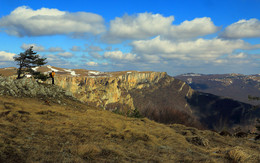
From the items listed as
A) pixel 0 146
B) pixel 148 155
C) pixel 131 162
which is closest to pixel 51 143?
pixel 0 146

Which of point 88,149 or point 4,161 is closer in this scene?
point 4,161

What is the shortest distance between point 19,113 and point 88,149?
9731 millimetres

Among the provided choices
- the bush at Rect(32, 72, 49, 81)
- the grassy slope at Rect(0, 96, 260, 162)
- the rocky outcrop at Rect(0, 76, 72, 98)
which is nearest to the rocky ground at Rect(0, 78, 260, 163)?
the grassy slope at Rect(0, 96, 260, 162)

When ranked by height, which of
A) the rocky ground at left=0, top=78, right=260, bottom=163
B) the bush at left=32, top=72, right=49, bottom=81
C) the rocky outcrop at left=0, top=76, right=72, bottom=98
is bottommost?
the rocky ground at left=0, top=78, right=260, bottom=163

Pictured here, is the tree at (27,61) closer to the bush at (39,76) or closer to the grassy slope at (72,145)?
the bush at (39,76)

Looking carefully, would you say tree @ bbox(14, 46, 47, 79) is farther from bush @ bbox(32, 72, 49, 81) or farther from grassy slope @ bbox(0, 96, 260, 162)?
grassy slope @ bbox(0, 96, 260, 162)

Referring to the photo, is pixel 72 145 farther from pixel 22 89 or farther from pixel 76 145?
pixel 22 89

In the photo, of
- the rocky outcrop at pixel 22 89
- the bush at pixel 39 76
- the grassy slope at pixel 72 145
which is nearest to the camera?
the grassy slope at pixel 72 145

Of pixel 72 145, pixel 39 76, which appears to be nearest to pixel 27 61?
pixel 39 76

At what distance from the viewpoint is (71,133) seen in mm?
12281

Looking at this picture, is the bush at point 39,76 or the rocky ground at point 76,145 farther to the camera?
the bush at point 39,76

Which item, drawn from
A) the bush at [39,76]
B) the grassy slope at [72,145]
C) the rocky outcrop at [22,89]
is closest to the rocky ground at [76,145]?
the grassy slope at [72,145]

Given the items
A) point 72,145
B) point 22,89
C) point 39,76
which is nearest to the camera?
point 72,145

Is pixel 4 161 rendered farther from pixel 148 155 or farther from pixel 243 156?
pixel 243 156
